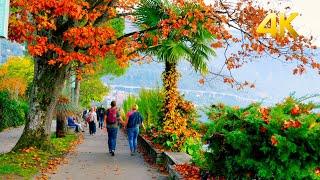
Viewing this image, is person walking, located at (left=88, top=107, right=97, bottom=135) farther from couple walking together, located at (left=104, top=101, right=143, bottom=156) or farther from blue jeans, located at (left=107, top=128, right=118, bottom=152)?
blue jeans, located at (left=107, top=128, right=118, bottom=152)

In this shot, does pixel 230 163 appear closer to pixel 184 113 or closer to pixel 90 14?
pixel 90 14

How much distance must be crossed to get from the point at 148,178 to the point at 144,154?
705 centimetres

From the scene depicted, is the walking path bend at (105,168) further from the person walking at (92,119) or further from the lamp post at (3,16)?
the person walking at (92,119)

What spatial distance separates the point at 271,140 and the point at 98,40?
1072 centimetres

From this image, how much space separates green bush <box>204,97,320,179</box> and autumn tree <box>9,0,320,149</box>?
8.29 m

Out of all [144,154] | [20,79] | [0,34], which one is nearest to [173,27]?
[144,154]

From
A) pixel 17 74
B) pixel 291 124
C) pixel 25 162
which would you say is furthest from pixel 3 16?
pixel 17 74

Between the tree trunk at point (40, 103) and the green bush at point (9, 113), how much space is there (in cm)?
1686

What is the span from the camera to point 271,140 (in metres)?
7.71

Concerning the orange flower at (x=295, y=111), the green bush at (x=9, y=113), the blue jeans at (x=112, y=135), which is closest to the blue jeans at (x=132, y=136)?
the blue jeans at (x=112, y=135)

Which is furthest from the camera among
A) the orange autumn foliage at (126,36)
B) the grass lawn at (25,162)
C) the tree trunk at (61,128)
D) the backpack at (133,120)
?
the tree trunk at (61,128)

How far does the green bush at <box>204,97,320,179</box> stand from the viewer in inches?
306

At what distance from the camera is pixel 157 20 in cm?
2003

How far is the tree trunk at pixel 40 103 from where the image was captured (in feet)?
60.8
